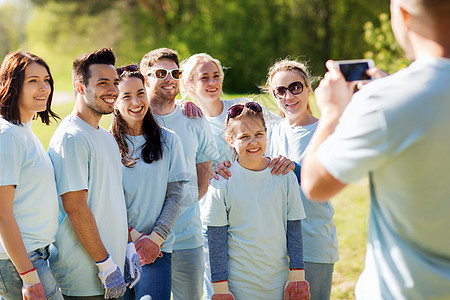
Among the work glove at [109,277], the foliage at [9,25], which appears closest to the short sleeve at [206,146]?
the work glove at [109,277]

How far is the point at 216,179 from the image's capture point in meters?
3.21

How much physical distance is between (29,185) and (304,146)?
5.69ft

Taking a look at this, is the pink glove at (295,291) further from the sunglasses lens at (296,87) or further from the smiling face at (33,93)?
the smiling face at (33,93)

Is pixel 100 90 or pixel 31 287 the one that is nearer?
pixel 31 287

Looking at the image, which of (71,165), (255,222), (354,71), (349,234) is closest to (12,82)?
(71,165)

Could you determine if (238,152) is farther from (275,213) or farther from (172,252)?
(172,252)

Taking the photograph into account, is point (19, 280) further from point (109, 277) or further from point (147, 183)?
point (147, 183)

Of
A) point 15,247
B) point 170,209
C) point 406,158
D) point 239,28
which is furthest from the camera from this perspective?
point 239,28

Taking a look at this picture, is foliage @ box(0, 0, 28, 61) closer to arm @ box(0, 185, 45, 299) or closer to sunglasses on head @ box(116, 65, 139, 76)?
sunglasses on head @ box(116, 65, 139, 76)

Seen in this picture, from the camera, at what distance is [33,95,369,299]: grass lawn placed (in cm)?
530

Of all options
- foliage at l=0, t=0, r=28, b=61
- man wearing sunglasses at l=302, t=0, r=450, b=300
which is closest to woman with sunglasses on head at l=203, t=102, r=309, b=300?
man wearing sunglasses at l=302, t=0, r=450, b=300

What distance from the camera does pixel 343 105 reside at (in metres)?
1.87

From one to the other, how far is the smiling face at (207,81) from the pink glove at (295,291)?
5.56ft

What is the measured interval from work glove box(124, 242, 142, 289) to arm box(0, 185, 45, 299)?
565 millimetres
